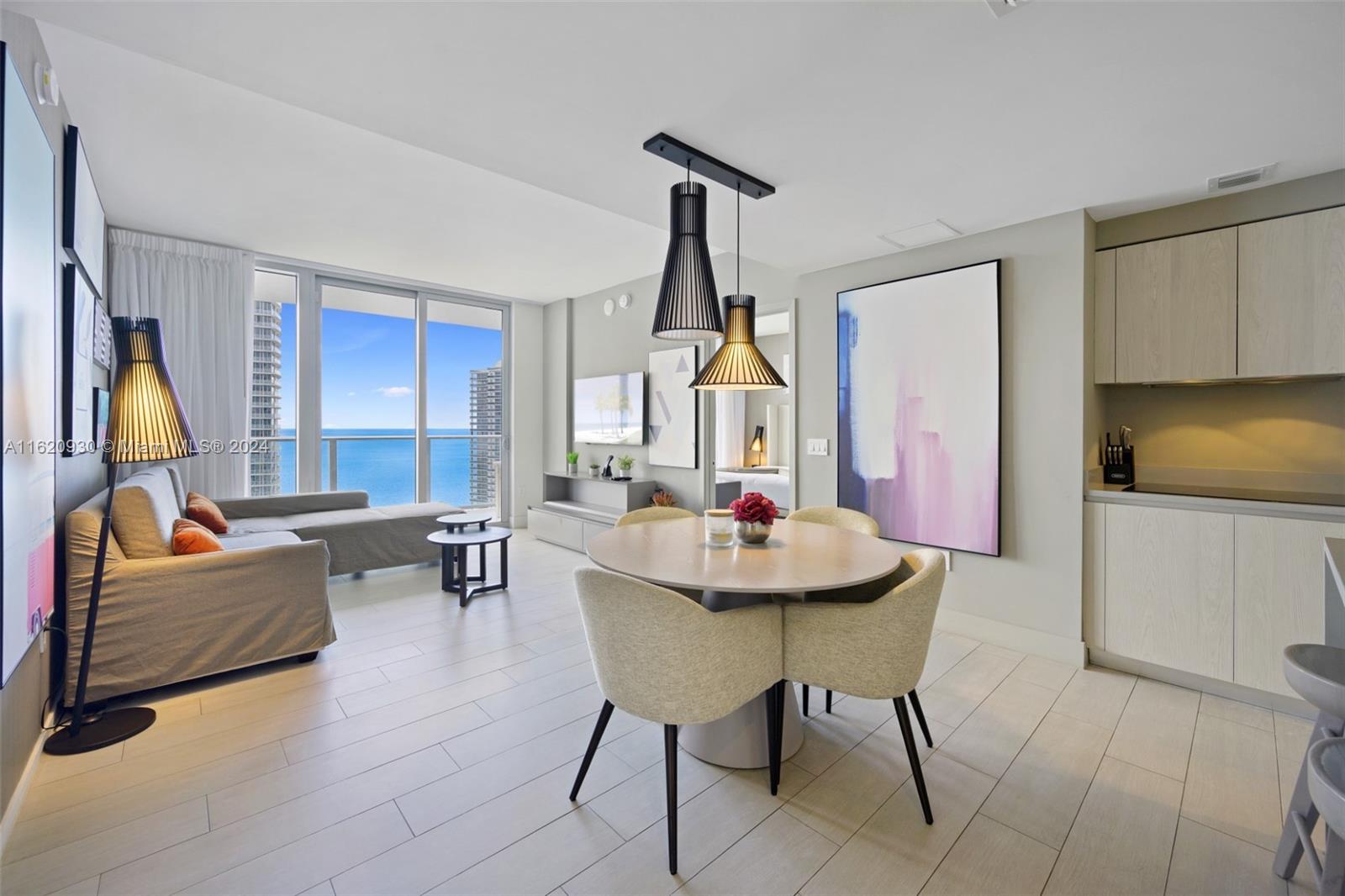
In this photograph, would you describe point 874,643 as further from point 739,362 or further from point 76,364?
point 76,364

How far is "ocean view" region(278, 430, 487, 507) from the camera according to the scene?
17.9 ft

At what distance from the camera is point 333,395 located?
5.84 metres

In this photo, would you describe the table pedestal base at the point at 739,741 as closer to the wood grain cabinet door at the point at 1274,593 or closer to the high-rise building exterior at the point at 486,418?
the wood grain cabinet door at the point at 1274,593

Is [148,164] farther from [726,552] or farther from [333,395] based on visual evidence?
[726,552]

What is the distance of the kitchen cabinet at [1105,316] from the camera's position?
301 cm

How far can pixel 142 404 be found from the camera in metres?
2.21

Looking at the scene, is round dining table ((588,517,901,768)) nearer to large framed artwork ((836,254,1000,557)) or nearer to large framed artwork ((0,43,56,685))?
large framed artwork ((836,254,1000,557))

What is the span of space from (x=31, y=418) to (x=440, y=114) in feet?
5.43

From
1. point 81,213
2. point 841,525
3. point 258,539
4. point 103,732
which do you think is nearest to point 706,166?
point 841,525

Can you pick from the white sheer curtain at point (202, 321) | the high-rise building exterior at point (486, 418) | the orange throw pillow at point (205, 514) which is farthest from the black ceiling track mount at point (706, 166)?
the high-rise building exterior at point (486, 418)

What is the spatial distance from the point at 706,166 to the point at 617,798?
96.6 inches

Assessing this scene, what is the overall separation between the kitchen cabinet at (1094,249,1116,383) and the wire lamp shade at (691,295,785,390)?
1.94m

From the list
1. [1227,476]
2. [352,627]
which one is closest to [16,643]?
[352,627]

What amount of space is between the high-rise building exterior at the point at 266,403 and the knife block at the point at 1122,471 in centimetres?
634
